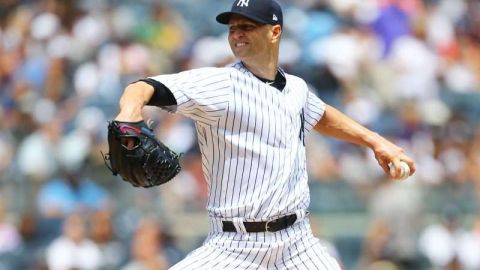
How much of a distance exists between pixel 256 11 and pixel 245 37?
0.12m

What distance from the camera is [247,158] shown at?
4.31m

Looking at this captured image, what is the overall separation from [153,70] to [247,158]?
19.2 ft

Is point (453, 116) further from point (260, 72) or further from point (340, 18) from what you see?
point (260, 72)

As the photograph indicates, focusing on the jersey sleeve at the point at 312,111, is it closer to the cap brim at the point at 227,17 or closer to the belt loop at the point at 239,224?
the cap brim at the point at 227,17

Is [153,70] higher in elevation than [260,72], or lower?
lower

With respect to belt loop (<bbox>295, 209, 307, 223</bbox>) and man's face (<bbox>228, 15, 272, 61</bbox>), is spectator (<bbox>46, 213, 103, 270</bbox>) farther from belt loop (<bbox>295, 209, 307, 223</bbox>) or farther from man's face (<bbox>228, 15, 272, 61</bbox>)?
man's face (<bbox>228, 15, 272, 61</bbox>)

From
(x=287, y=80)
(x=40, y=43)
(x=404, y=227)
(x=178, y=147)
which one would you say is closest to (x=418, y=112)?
(x=404, y=227)

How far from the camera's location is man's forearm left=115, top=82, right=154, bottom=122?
12.0ft

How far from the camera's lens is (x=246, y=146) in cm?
429

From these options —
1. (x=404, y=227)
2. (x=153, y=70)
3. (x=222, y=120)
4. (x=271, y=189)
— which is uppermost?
(x=222, y=120)

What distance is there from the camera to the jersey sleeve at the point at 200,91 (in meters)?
4.03

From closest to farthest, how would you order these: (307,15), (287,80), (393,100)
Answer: (287,80) < (393,100) < (307,15)

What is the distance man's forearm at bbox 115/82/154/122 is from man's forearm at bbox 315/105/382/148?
51.2 inches

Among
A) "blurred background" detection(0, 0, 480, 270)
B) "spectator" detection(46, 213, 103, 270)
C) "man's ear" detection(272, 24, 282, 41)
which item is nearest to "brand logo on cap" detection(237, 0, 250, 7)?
"man's ear" detection(272, 24, 282, 41)
